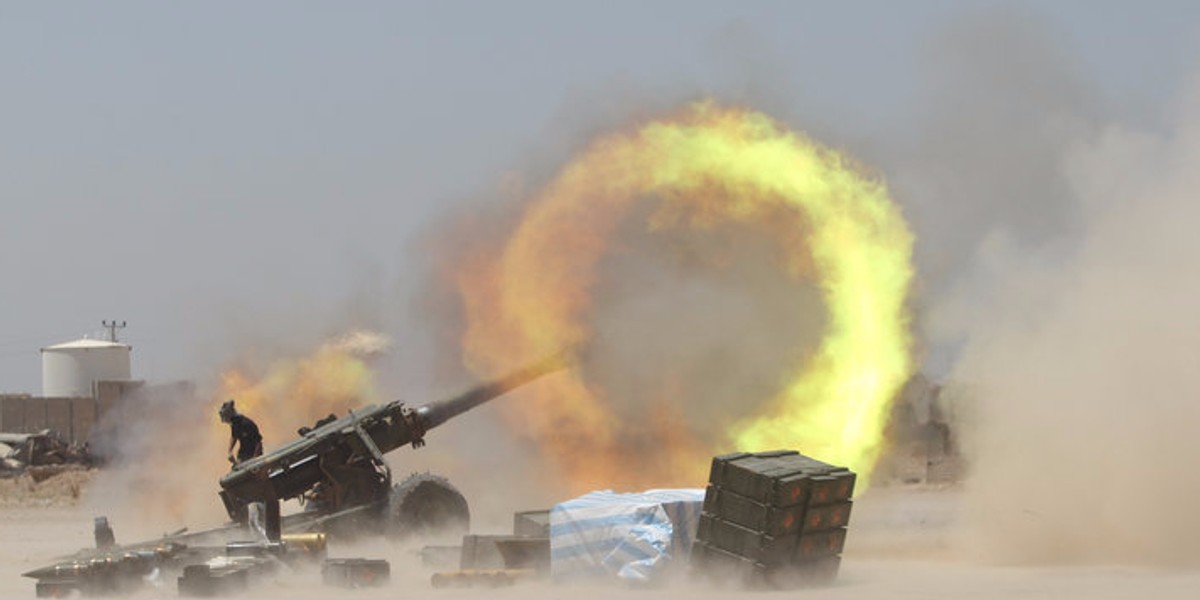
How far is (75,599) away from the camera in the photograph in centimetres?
2175

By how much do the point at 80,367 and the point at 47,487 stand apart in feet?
79.6

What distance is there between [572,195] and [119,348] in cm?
4838

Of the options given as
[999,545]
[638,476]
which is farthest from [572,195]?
[999,545]

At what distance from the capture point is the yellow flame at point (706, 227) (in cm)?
2756

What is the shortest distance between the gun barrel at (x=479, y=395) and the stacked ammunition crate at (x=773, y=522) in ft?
25.2

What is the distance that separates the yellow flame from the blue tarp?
20.3 ft

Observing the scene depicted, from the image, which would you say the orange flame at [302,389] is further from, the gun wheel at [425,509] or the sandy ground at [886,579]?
the gun wheel at [425,509]

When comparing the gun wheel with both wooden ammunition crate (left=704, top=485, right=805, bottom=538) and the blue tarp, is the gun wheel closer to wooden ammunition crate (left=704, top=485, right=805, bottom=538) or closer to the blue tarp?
the blue tarp

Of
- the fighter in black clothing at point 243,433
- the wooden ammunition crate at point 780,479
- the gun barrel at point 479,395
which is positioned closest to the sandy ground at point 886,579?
the wooden ammunition crate at point 780,479

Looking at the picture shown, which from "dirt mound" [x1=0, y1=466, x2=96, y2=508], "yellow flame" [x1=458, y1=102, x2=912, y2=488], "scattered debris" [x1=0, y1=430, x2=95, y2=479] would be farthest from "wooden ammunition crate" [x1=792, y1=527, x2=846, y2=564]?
"scattered debris" [x1=0, y1=430, x2=95, y2=479]

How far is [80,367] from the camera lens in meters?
73.7

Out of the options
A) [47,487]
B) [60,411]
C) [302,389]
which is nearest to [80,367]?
[60,411]

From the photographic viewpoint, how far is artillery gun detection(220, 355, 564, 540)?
85.2 ft

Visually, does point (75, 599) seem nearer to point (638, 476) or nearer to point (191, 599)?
point (191, 599)
